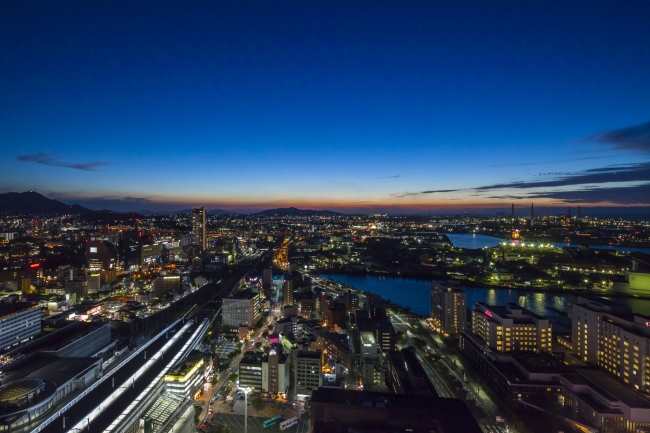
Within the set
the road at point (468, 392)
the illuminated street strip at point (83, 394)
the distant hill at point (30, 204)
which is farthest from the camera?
the distant hill at point (30, 204)

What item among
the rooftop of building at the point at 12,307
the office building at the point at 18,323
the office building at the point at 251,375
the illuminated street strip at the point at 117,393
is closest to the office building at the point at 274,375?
the office building at the point at 251,375

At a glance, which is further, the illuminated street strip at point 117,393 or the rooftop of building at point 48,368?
the rooftop of building at point 48,368

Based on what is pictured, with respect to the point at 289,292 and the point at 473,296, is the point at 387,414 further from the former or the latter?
the point at 473,296

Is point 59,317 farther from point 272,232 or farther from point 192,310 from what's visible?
point 272,232

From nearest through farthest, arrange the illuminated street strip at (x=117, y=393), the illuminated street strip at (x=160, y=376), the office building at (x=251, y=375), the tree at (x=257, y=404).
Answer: the illuminated street strip at (x=117, y=393)
the illuminated street strip at (x=160, y=376)
the tree at (x=257, y=404)
the office building at (x=251, y=375)

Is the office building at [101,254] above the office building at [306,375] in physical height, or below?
above

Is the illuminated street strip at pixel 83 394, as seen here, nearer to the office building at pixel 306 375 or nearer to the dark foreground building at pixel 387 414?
the office building at pixel 306 375
